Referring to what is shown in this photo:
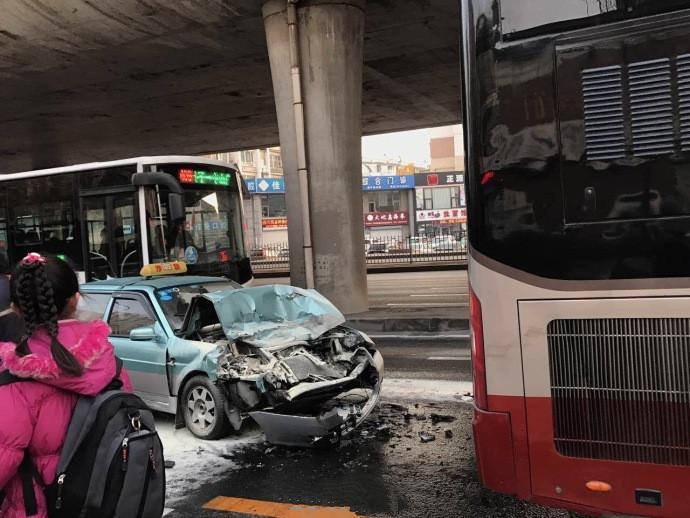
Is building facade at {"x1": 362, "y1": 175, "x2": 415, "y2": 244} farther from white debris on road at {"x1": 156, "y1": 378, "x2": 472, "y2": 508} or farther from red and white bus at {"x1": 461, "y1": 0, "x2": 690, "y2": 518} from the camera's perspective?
red and white bus at {"x1": 461, "y1": 0, "x2": 690, "y2": 518}

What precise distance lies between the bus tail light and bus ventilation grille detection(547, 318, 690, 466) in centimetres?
34

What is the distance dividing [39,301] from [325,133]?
1078 cm

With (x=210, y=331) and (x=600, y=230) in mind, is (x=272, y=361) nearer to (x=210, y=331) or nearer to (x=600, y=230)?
(x=210, y=331)

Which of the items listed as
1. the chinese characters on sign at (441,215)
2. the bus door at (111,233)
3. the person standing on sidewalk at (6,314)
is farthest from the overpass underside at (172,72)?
the chinese characters on sign at (441,215)

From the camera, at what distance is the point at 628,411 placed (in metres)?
2.88

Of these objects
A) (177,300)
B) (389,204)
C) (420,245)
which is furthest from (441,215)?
(177,300)

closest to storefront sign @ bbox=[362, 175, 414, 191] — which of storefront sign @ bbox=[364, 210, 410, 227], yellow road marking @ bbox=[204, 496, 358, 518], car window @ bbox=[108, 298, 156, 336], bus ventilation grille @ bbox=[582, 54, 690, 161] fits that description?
storefront sign @ bbox=[364, 210, 410, 227]

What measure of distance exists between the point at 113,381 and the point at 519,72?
229 cm

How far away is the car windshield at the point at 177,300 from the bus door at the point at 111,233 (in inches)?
187

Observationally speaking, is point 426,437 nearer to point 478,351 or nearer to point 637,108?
point 478,351

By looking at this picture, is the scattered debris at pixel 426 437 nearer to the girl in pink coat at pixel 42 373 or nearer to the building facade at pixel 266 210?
the girl in pink coat at pixel 42 373

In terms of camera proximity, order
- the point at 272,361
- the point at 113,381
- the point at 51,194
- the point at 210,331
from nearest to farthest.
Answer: the point at 113,381, the point at 272,361, the point at 210,331, the point at 51,194

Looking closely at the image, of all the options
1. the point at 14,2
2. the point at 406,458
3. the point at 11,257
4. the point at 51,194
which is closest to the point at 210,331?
the point at 406,458

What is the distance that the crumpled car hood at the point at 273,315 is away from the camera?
225 inches
